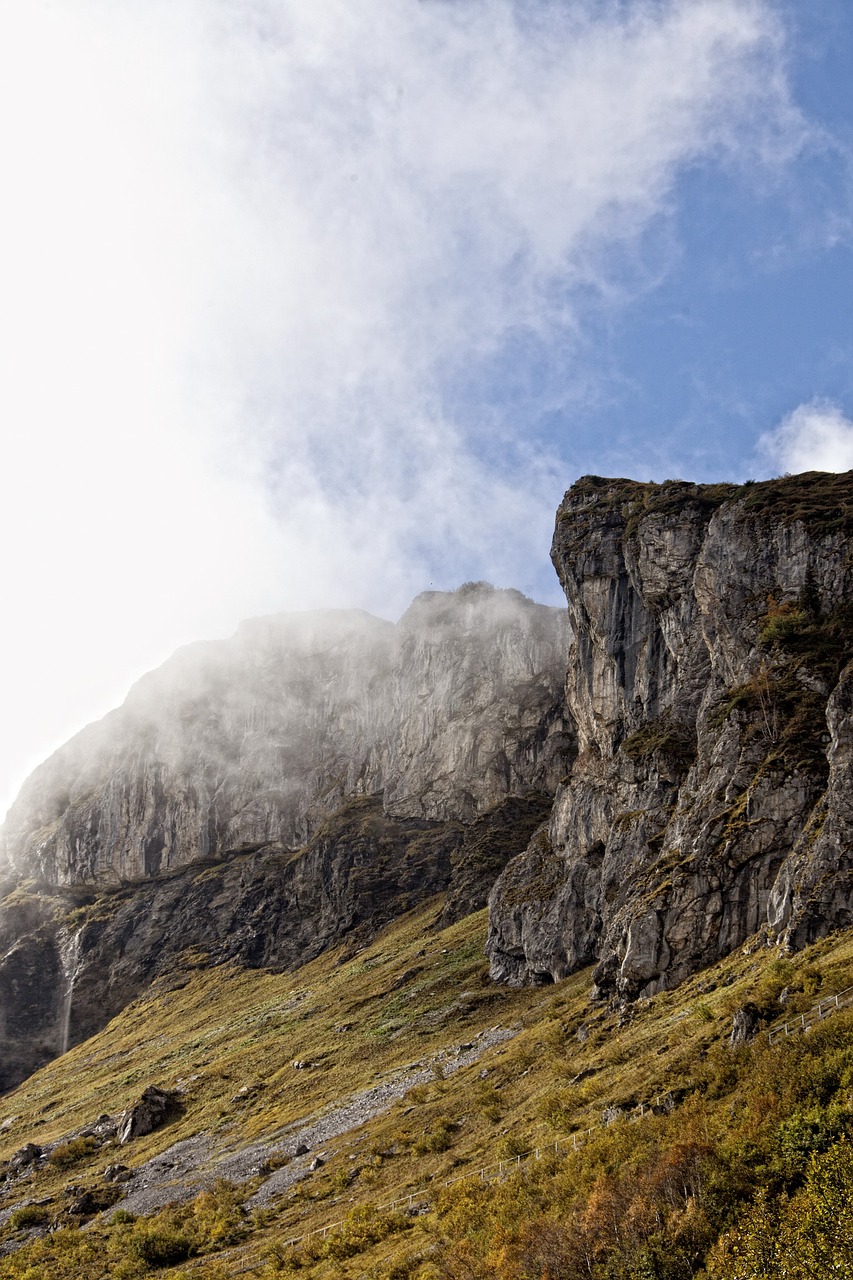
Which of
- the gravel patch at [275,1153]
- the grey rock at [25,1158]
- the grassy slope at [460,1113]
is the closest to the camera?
the grassy slope at [460,1113]

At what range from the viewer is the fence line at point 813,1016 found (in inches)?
1435

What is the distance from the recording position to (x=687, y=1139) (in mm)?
30359

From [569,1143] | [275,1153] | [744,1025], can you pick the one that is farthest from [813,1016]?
[275,1153]

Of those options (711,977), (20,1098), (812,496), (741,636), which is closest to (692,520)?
(812,496)

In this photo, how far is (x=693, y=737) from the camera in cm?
10800

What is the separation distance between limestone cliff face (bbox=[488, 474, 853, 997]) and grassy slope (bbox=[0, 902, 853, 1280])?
6594 mm

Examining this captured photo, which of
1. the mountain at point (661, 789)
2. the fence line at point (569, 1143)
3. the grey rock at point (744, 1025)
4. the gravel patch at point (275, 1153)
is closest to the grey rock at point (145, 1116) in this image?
the gravel patch at point (275, 1153)

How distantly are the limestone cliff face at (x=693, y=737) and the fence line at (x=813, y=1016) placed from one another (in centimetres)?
1810

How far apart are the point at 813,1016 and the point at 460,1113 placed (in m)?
33.5

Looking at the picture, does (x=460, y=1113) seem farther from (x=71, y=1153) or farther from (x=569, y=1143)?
(x=71, y=1153)

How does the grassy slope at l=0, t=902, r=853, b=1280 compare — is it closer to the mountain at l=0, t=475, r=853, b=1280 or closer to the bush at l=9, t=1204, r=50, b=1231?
the mountain at l=0, t=475, r=853, b=1280

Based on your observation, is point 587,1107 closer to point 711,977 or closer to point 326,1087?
point 711,977

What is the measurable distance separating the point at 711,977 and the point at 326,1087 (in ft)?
166

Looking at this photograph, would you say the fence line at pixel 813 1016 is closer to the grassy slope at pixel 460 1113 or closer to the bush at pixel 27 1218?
the grassy slope at pixel 460 1113
